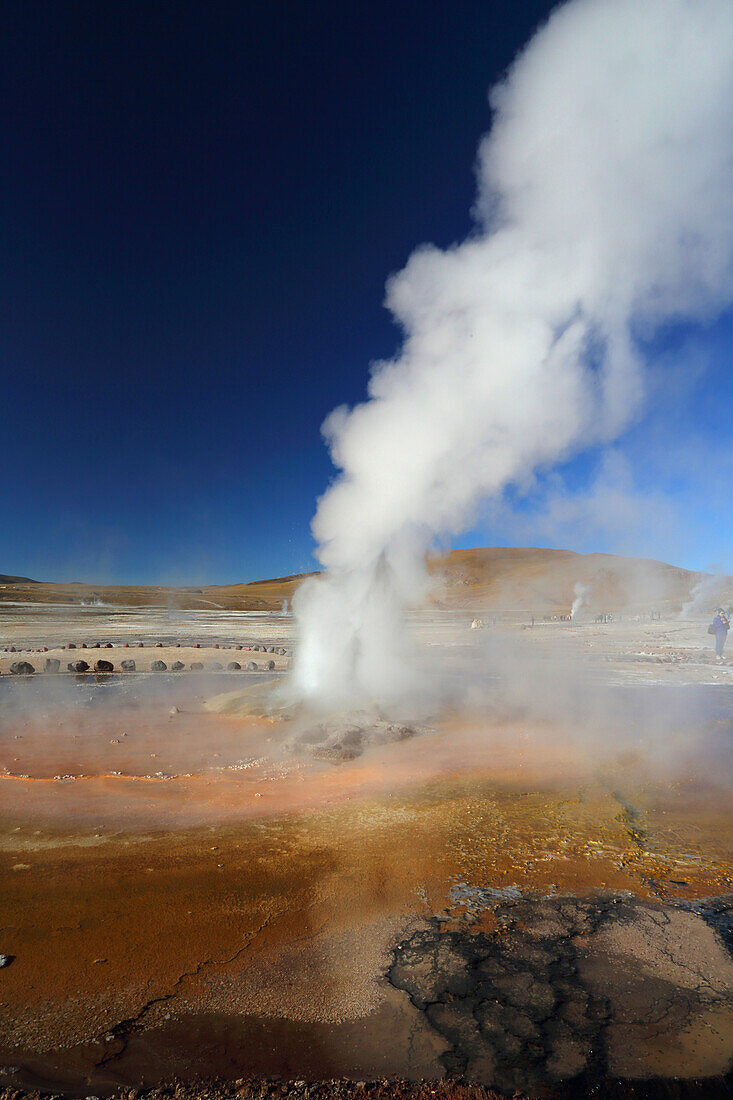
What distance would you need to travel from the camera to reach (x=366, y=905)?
14.0 feet

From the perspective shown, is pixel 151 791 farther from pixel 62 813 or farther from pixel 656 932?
pixel 656 932

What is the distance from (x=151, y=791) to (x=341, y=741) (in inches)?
116

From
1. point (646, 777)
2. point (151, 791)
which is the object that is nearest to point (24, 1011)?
point (151, 791)

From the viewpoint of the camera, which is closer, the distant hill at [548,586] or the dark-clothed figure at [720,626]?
the dark-clothed figure at [720,626]

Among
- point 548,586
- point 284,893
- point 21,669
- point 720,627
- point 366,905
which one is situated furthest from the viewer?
point 548,586

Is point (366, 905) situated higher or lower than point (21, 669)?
lower

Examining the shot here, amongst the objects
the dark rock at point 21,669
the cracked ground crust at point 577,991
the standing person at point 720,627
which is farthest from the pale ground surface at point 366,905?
the standing person at point 720,627

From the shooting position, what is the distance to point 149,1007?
125 inches

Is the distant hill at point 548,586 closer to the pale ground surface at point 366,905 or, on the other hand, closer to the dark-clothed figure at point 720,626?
the dark-clothed figure at point 720,626

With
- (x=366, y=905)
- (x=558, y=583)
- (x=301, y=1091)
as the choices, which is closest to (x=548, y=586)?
(x=558, y=583)

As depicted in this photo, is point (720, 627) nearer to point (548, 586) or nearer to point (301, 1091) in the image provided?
point (301, 1091)

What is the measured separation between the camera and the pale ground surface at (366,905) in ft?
9.54

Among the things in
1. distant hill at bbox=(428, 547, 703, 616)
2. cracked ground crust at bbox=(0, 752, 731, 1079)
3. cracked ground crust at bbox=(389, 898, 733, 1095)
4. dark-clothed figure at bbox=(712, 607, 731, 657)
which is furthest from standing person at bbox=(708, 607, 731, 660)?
distant hill at bbox=(428, 547, 703, 616)

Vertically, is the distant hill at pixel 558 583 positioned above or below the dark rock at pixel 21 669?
above
